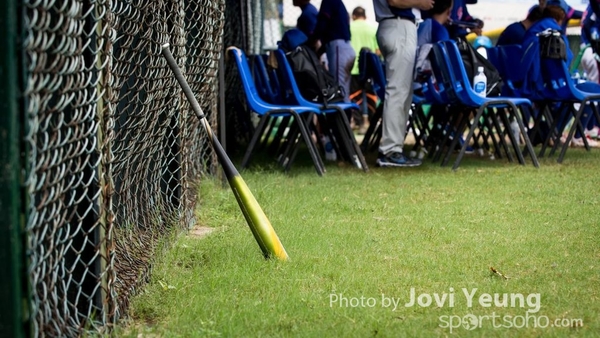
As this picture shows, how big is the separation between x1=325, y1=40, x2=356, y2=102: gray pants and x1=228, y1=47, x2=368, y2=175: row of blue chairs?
112 cm

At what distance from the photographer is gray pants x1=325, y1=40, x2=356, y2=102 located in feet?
34.7

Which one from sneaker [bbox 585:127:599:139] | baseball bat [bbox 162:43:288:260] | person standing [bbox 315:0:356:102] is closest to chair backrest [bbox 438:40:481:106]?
person standing [bbox 315:0:356:102]

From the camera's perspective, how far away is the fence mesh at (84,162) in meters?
2.49

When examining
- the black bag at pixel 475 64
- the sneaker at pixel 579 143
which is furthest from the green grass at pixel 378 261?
the sneaker at pixel 579 143

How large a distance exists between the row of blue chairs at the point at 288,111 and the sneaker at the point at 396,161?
281mm

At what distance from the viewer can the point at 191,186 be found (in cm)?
613

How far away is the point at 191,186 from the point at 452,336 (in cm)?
319

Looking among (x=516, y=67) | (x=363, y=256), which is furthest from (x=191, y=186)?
(x=516, y=67)

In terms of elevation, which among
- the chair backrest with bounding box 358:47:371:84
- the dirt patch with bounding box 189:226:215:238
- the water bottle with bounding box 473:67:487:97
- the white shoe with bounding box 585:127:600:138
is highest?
the water bottle with bounding box 473:67:487:97

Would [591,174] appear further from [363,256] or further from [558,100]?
[363,256]

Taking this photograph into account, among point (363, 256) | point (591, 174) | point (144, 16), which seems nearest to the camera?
point (144, 16)

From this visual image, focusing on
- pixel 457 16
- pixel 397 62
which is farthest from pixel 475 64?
pixel 457 16

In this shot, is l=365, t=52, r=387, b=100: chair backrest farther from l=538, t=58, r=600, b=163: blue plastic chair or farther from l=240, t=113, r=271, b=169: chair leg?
l=240, t=113, r=271, b=169: chair leg

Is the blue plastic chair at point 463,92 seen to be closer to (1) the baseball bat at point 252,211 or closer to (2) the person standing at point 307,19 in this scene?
(2) the person standing at point 307,19
